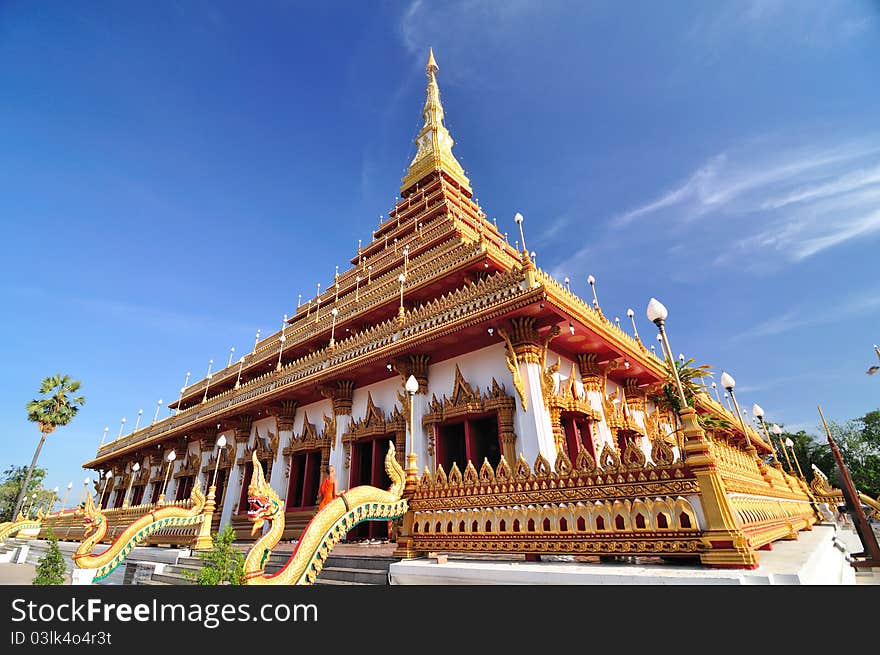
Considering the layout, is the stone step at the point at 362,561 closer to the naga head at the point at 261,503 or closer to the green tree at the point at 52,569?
the naga head at the point at 261,503

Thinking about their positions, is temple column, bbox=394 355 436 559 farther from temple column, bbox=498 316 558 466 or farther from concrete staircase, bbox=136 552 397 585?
temple column, bbox=498 316 558 466

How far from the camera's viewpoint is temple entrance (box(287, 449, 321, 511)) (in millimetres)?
13469

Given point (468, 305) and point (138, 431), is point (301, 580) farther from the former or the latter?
point (138, 431)

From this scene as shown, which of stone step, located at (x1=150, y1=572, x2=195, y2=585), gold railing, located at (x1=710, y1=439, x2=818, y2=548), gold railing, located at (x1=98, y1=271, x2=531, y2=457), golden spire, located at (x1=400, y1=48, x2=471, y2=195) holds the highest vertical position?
golden spire, located at (x1=400, y1=48, x2=471, y2=195)

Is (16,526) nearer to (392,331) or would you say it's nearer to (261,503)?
(392,331)

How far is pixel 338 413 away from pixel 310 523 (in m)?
7.97

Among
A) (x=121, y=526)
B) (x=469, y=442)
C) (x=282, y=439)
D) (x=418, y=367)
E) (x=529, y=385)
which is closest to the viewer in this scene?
(x=529, y=385)

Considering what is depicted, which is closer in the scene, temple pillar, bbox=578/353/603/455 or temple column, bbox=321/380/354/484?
temple pillar, bbox=578/353/603/455

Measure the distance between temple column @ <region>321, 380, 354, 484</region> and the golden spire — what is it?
16.6 m

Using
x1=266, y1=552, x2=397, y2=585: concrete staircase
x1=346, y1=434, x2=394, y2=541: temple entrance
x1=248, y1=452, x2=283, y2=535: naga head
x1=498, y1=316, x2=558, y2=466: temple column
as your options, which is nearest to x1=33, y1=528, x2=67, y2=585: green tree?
x1=266, y1=552, x2=397, y2=585: concrete staircase

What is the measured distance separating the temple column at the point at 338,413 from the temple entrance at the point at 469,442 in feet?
12.4

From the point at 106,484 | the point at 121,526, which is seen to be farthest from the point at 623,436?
the point at 106,484

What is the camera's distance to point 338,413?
43.5 ft
